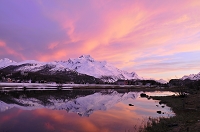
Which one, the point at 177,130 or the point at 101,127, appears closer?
the point at 177,130

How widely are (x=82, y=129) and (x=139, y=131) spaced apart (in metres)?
5.82

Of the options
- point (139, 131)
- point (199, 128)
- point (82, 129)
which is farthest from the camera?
point (82, 129)

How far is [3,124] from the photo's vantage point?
23.1m

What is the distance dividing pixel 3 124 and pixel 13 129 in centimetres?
276

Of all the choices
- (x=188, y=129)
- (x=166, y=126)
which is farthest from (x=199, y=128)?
(x=166, y=126)

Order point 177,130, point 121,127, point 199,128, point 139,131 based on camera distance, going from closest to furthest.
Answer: point 199,128
point 177,130
point 139,131
point 121,127

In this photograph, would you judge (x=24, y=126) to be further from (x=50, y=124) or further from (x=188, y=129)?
(x=188, y=129)

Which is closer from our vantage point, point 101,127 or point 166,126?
point 166,126

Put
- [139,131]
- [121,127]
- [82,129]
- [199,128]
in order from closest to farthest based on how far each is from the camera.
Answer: [199,128] < [139,131] < [82,129] < [121,127]

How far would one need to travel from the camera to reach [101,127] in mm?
23156

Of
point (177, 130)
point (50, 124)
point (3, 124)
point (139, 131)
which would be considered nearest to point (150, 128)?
point (139, 131)

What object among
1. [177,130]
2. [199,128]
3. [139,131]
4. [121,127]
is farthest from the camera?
[121,127]

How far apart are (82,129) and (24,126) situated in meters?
6.33

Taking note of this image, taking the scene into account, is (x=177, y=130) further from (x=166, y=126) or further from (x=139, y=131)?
(x=139, y=131)
